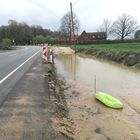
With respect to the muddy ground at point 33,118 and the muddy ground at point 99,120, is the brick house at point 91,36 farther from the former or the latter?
the muddy ground at point 33,118

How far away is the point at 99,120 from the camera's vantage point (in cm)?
727

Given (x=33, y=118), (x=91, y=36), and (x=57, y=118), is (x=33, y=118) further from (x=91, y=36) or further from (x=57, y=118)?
(x=91, y=36)

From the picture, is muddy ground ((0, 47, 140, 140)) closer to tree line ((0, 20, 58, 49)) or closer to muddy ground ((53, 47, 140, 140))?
muddy ground ((53, 47, 140, 140))

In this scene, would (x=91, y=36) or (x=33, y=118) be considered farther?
(x=91, y=36)

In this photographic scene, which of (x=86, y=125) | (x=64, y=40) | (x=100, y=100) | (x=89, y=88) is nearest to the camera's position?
(x=86, y=125)

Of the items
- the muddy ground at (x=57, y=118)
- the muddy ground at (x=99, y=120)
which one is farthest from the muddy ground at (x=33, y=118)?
the muddy ground at (x=99, y=120)

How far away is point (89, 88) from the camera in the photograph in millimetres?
12117

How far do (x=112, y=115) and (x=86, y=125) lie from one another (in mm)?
1399

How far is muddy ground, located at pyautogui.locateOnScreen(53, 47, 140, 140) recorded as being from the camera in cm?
604

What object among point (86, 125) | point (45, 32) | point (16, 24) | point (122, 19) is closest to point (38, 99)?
point (86, 125)

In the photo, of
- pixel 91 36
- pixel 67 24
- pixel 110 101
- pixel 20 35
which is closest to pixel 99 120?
pixel 110 101

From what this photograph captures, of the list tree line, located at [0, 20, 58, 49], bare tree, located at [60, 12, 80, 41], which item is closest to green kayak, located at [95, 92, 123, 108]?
bare tree, located at [60, 12, 80, 41]

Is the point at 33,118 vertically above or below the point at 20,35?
above

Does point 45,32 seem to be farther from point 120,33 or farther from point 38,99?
point 38,99
